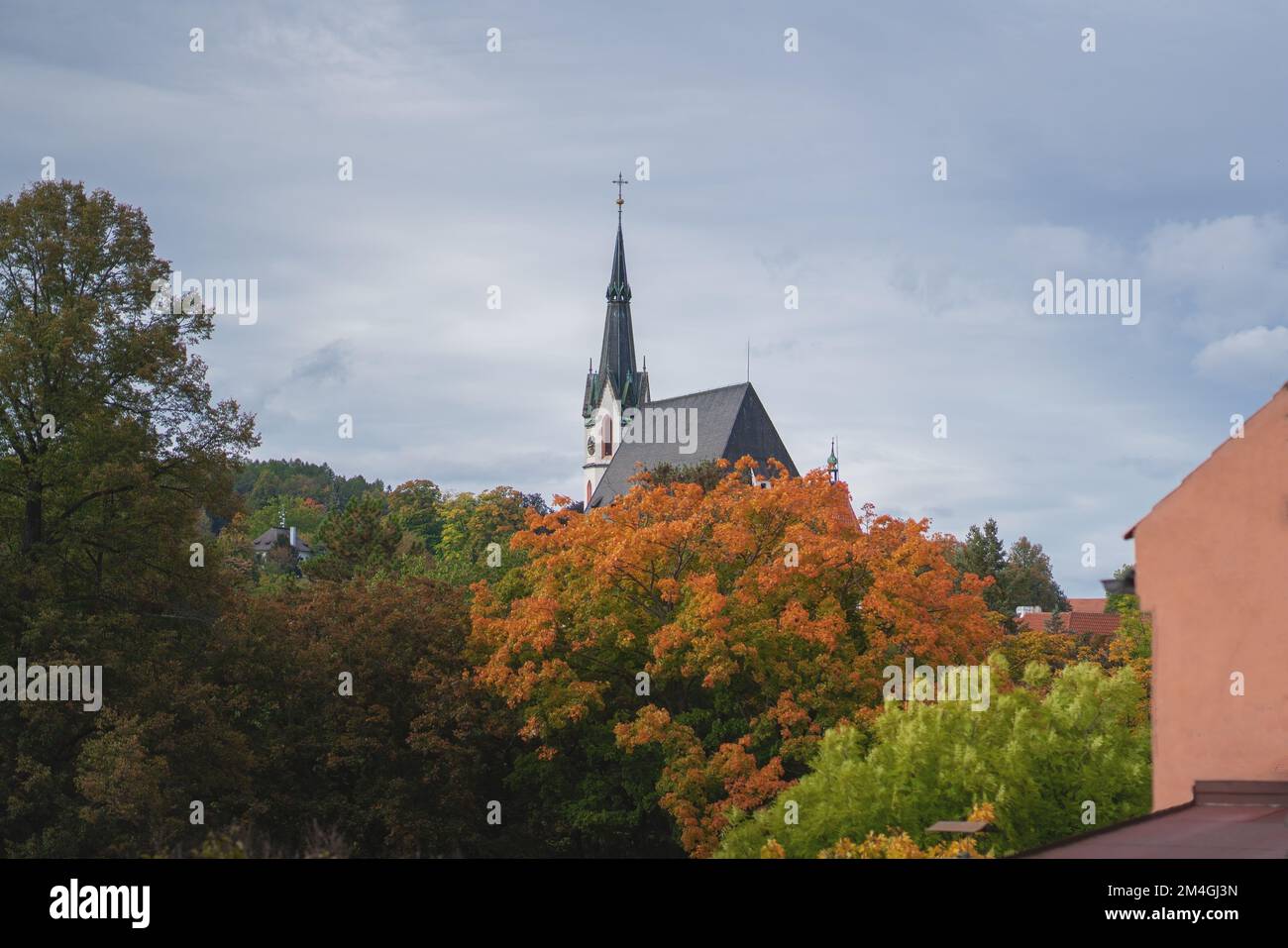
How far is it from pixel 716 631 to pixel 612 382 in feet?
269

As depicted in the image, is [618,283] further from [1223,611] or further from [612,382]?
[1223,611]

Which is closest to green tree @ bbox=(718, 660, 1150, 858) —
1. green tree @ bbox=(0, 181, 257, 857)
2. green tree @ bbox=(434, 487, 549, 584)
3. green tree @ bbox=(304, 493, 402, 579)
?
green tree @ bbox=(0, 181, 257, 857)

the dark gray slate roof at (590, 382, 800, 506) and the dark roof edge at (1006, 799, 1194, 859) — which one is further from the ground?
the dark gray slate roof at (590, 382, 800, 506)

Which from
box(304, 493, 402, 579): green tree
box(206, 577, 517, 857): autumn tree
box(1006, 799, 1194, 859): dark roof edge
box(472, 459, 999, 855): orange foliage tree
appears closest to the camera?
box(1006, 799, 1194, 859): dark roof edge

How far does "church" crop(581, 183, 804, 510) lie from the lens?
3465 inches

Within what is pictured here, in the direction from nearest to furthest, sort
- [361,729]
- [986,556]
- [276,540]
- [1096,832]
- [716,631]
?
[1096,832]
[716,631]
[361,729]
[986,556]
[276,540]

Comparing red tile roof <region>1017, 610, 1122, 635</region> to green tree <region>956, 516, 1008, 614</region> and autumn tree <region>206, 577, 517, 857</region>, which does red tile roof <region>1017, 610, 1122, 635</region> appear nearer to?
green tree <region>956, 516, 1008, 614</region>

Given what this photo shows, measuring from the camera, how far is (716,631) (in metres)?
29.5

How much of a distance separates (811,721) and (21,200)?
62.1ft

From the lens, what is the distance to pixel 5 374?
26.3m

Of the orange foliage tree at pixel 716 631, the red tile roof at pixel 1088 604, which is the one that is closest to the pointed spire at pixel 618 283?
the red tile roof at pixel 1088 604

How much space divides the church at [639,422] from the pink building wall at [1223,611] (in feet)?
169

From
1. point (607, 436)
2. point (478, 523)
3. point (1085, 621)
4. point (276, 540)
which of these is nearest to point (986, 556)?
point (1085, 621)

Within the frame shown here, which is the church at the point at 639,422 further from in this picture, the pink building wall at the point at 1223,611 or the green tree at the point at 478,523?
the pink building wall at the point at 1223,611
